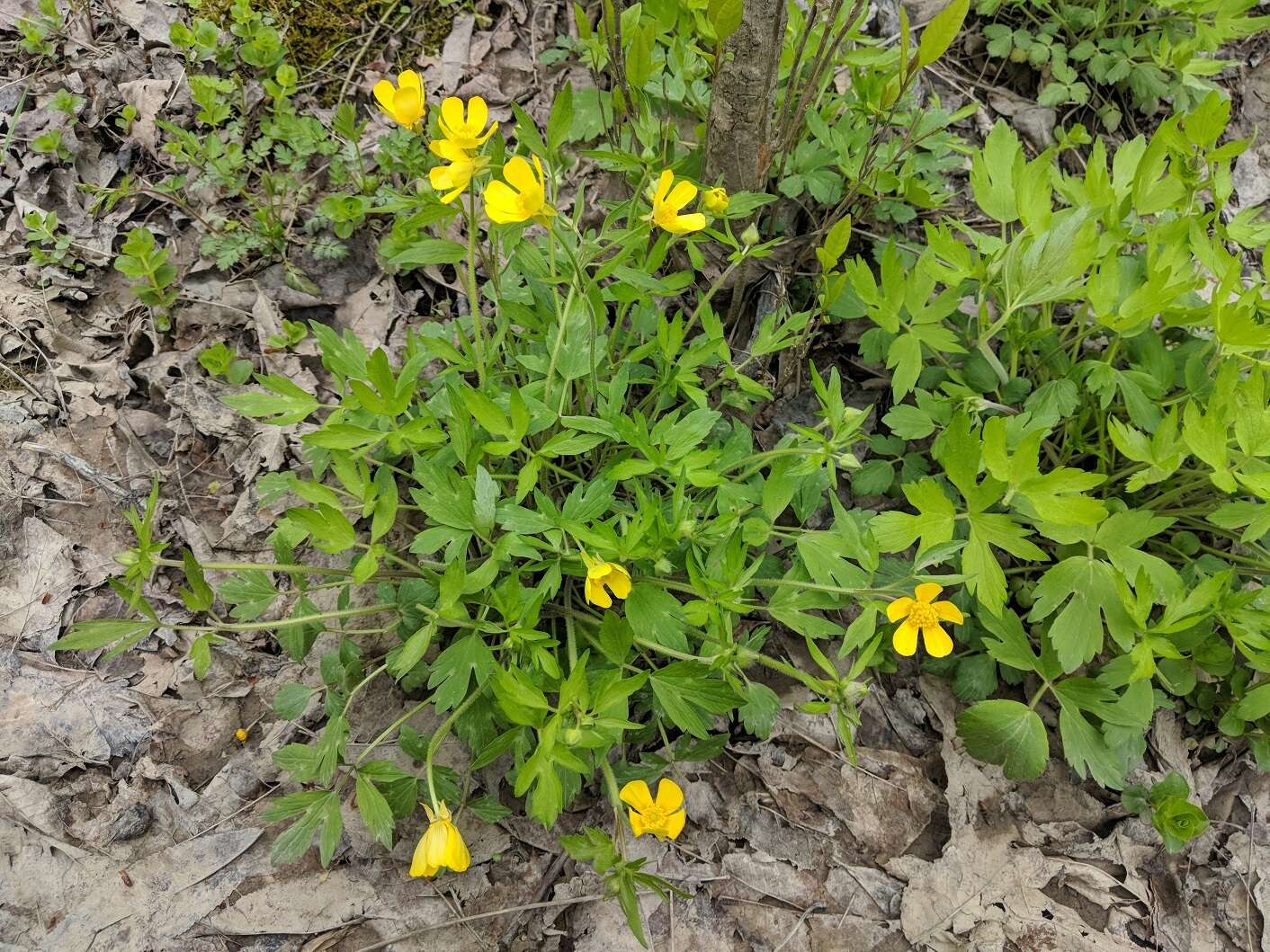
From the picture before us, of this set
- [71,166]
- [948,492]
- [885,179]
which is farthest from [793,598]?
[71,166]

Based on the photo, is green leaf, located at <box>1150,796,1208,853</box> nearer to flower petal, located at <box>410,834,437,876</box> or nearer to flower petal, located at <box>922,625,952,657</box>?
flower petal, located at <box>922,625,952,657</box>

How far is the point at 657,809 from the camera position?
1622mm

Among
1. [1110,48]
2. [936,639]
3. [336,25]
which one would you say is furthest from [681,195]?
[1110,48]

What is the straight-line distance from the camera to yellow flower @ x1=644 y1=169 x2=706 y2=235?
1.70 m

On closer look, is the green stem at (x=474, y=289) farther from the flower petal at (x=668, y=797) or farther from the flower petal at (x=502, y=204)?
the flower petal at (x=668, y=797)

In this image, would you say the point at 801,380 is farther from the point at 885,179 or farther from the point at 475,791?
the point at 475,791

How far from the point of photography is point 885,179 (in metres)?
2.34

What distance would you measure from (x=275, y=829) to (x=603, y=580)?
106cm

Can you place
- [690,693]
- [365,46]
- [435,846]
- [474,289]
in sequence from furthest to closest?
1. [365,46]
2. [474,289]
3. [690,693]
4. [435,846]

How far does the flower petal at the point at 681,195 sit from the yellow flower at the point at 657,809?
3.87ft

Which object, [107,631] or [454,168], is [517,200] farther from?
[107,631]

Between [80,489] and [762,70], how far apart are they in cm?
217

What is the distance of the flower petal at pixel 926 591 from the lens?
1614 millimetres

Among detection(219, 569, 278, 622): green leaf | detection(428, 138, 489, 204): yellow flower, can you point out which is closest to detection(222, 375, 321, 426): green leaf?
detection(219, 569, 278, 622): green leaf
